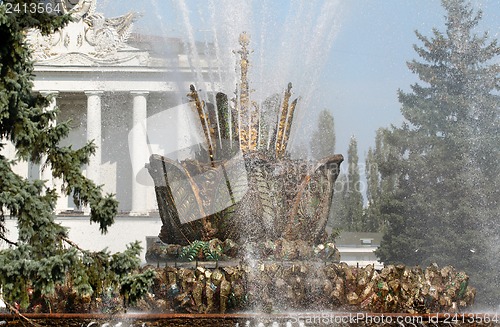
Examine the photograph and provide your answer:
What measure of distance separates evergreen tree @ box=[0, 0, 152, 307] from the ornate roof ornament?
98.7ft

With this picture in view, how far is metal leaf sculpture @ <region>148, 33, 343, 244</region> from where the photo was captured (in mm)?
13164

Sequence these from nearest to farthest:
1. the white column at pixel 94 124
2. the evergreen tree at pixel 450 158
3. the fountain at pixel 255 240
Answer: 1. the fountain at pixel 255 240
2. the evergreen tree at pixel 450 158
3. the white column at pixel 94 124

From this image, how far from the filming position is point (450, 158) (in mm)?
28016

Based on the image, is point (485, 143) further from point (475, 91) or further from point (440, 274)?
point (440, 274)

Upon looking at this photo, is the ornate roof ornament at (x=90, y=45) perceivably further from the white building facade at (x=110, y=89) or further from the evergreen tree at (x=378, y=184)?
the evergreen tree at (x=378, y=184)

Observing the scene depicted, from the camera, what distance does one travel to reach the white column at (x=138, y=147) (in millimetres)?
37594

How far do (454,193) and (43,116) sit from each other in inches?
770

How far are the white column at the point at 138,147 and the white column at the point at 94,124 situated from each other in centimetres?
133

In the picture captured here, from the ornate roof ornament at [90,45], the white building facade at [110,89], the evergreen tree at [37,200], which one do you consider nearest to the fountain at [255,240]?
the evergreen tree at [37,200]

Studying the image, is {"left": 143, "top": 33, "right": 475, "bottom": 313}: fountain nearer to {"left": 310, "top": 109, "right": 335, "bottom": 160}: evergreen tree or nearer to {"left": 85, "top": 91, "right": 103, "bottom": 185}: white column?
{"left": 310, "top": 109, "right": 335, "bottom": 160}: evergreen tree

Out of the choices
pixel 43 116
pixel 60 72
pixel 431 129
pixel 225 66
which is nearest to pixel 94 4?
pixel 60 72

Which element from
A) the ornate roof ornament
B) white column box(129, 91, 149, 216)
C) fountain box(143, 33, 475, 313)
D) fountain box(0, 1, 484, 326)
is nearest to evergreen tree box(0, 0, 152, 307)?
fountain box(0, 1, 484, 326)

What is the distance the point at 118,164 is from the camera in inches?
1539

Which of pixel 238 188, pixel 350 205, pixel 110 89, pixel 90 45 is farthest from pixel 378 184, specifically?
pixel 238 188
